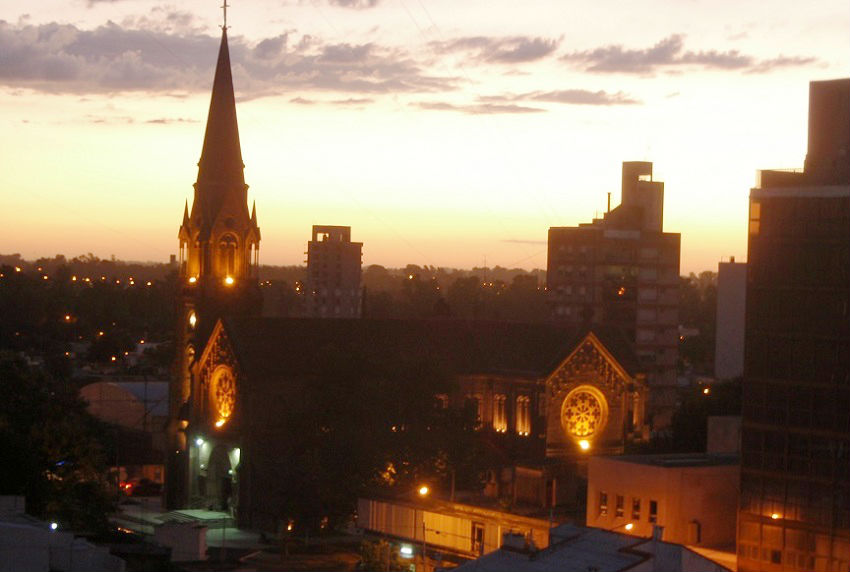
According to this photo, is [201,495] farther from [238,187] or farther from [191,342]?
[238,187]

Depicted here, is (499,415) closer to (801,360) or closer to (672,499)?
(672,499)

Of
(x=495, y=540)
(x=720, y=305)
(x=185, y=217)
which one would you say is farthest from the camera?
(x=720, y=305)

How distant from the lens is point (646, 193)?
130 m

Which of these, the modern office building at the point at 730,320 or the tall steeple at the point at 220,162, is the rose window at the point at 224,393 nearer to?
the tall steeple at the point at 220,162

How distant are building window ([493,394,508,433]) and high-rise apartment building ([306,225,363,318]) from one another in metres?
112

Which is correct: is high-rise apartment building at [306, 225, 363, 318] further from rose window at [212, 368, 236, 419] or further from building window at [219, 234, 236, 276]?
rose window at [212, 368, 236, 419]

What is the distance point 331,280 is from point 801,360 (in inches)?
5430

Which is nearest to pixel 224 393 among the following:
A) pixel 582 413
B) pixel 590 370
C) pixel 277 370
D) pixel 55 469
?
pixel 277 370

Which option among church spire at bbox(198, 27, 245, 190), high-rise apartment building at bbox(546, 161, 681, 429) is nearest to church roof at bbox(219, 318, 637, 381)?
church spire at bbox(198, 27, 245, 190)

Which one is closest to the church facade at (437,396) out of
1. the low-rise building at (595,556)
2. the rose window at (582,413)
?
the rose window at (582,413)

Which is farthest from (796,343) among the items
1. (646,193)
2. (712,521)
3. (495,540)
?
(646,193)

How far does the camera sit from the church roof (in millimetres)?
69812

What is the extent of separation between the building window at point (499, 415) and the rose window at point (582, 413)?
8.90 feet

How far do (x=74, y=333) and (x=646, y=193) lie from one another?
92735 millimetres
